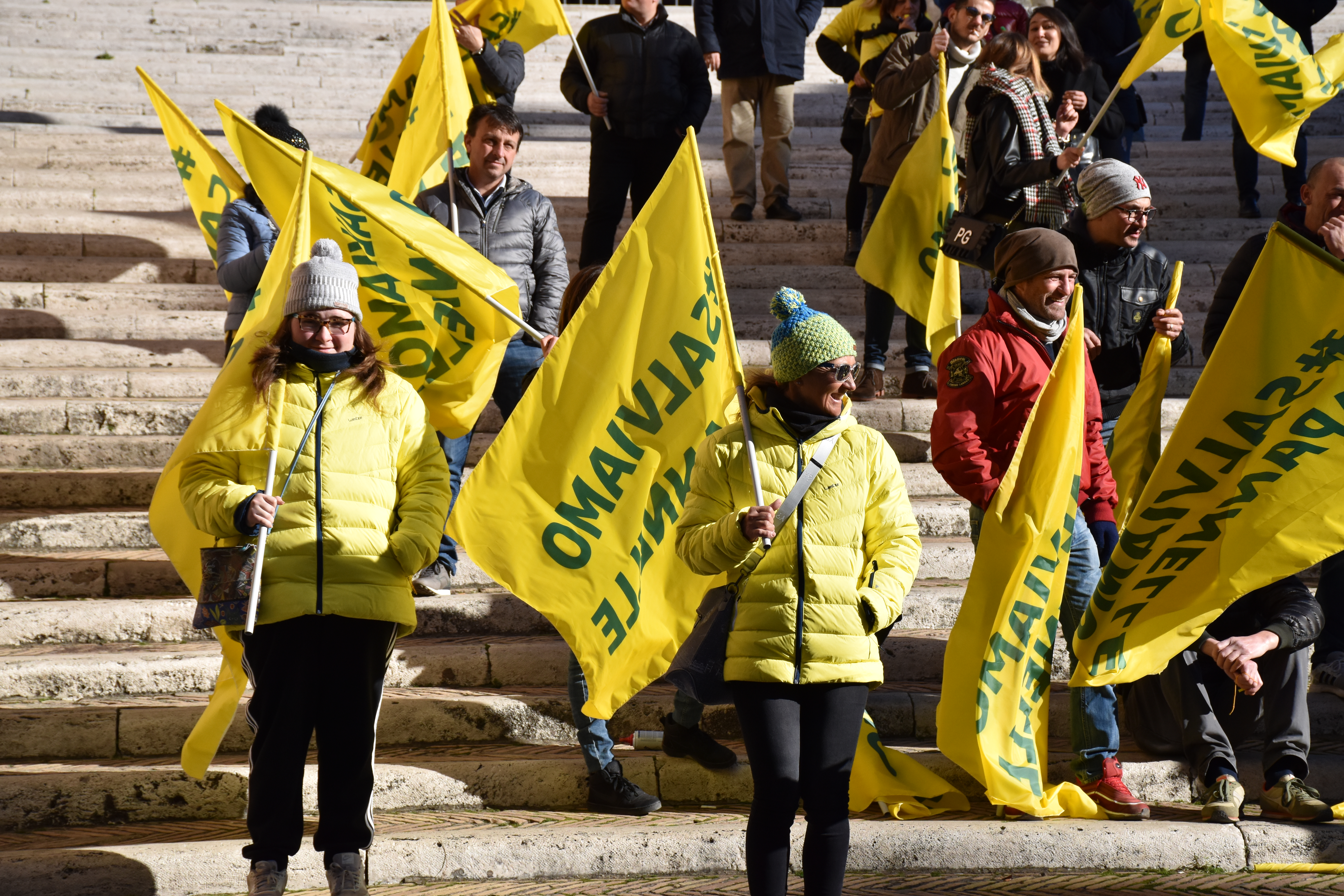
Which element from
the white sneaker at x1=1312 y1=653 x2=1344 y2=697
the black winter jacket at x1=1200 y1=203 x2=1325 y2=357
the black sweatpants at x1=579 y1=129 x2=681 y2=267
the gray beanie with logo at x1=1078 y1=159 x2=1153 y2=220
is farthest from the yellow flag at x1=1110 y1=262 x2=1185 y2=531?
the black sweatpants at x1=579 y1=129 x2=681 y2=267

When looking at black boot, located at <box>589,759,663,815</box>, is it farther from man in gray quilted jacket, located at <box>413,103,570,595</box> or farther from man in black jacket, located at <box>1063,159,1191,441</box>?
man in black jacket, located at <box>1063,159,1191,441</box>

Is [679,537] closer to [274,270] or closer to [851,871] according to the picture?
[851,871]

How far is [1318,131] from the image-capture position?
1147cm

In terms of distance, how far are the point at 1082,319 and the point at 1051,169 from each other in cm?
187

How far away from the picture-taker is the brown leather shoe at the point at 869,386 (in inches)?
293

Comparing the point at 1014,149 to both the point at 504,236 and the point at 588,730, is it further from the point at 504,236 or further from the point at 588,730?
the point at 588,730

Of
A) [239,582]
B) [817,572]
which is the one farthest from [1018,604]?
[239,582]

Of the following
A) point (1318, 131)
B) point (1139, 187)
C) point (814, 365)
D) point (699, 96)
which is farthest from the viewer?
point (1318, 131)

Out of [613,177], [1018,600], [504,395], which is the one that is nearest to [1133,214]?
[1018,600]

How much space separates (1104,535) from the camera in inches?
195

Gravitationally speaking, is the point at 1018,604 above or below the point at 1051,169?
below

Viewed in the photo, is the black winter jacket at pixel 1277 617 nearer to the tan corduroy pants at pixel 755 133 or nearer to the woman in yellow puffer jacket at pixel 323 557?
the woman in yellow puffer jacket at pixel 323 557

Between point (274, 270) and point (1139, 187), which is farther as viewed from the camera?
point (1139, 187)

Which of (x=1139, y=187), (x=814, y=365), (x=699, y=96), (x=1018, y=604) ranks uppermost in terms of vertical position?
(x=699, y=96)
